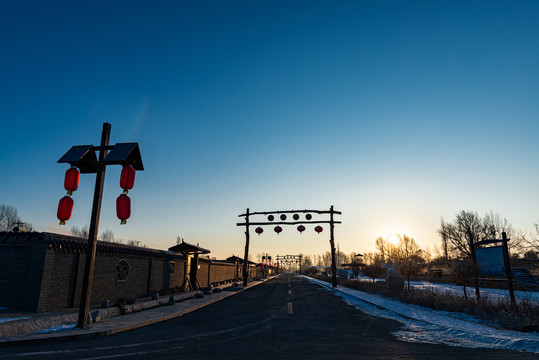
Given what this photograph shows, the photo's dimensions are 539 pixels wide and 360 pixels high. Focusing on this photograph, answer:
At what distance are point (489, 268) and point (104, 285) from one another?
18.5 meters

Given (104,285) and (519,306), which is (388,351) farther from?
(104,285)

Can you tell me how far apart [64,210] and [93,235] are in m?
1.11

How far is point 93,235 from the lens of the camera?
909cm

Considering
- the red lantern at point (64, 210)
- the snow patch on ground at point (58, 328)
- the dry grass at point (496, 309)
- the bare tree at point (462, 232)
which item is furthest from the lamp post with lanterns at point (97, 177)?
the bare tree at point (462, 232)

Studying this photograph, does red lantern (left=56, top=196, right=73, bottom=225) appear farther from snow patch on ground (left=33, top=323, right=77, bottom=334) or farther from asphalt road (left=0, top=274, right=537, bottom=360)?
asphalt road (left=0, top=274, right=537, bottom=360)

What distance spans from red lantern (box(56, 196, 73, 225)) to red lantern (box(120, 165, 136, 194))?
5.25 feet

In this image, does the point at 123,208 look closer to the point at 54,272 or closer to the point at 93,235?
the point at 93,235

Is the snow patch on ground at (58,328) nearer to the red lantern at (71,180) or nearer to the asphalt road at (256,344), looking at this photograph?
the asphalt road at (256,344)

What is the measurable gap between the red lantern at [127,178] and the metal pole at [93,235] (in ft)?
2.73

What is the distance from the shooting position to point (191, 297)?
18.4m

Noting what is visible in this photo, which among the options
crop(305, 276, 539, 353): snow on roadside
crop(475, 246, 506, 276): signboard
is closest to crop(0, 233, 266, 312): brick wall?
crop(305, 276, 539, 353): snow on roadside

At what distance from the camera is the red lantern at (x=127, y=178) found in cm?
927

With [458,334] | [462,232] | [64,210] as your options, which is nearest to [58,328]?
[64,210]

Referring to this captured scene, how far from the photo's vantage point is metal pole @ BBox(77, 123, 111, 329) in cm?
857
